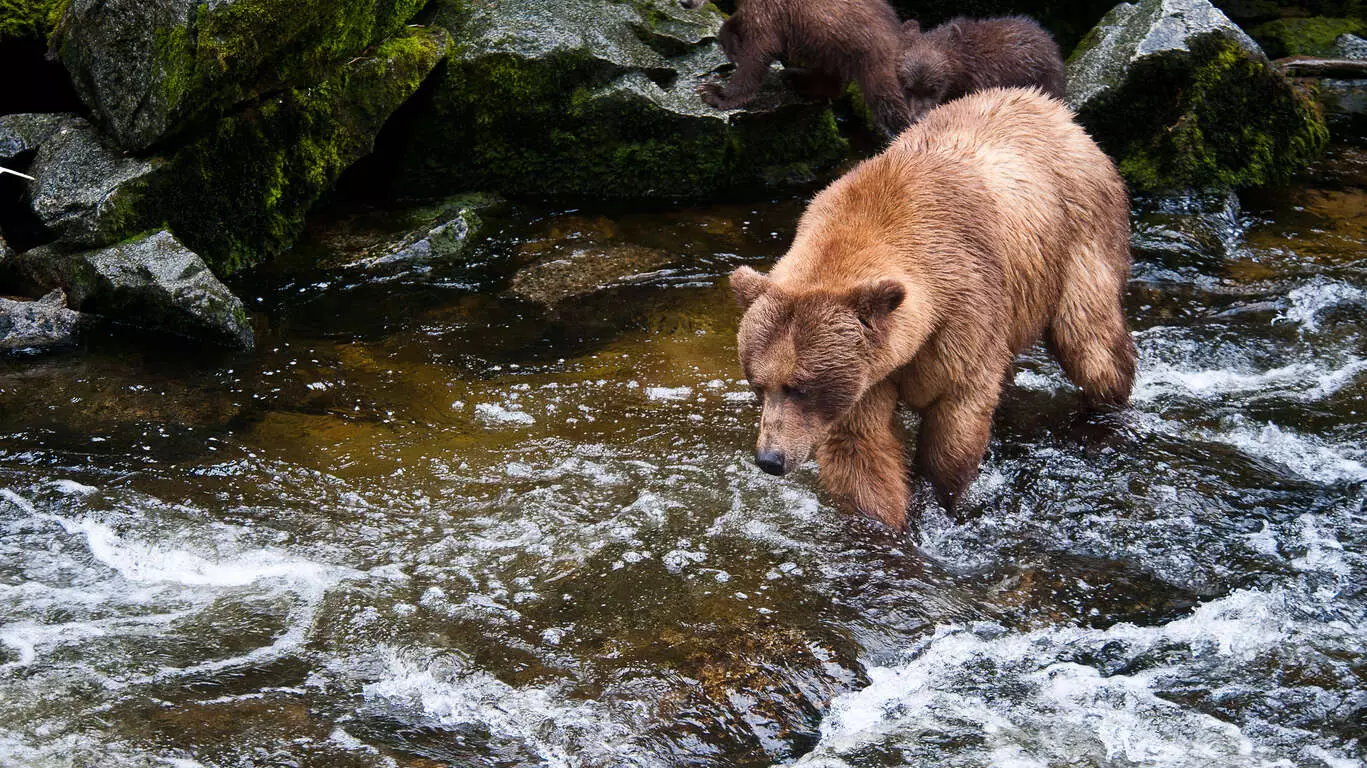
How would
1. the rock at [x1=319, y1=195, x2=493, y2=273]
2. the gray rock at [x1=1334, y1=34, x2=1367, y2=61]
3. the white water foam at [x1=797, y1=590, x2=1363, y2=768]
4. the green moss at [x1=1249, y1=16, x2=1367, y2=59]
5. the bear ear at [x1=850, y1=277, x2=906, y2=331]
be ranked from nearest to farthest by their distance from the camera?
the white water foam at [x1=797, y1=590, x2=1363, y2=768] < the bear ear at [x1=850, y1=277, x2=906, y2=331] < the rock at [x1=319, y1=195, x2=493, y2=273] < the gray rock at [x1=1334, y1=34, x2=1367, y2=61] < the green moss at [x1=1249, y1=16, x2=1367, y2=59]

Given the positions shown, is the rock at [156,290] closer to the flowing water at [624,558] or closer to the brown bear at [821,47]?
the flowing water at [624,558]

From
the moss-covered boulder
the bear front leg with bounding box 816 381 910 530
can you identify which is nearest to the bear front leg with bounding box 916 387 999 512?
the bear front leg with bounding box 816 381 910 530

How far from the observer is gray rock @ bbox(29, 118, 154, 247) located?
6.78 m

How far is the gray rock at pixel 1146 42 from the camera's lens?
895 cm

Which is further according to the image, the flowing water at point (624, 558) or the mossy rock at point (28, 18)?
the mossy rock at point (28, 18)

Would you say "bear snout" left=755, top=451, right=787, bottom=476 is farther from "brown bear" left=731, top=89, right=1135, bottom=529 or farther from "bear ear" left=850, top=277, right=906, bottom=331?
"bear ear" left=850, top=277, right=906, bottom=331

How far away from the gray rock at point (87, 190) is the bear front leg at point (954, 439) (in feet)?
15.5

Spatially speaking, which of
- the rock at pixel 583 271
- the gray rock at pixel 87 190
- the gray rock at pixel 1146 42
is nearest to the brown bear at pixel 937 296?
the rock at pixel 583 271

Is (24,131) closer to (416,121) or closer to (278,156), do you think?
(278,156)

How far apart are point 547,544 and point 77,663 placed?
181 centimetres

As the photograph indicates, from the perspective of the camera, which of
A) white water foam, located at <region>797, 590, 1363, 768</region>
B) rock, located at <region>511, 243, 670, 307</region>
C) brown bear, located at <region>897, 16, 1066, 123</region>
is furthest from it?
brown bear, located at <region>897, 16, 1066, 123</region>

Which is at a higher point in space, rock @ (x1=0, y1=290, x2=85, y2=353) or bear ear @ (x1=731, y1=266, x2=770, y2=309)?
bear ear @ (x1=731, y1=266, x2=770, y2=309)

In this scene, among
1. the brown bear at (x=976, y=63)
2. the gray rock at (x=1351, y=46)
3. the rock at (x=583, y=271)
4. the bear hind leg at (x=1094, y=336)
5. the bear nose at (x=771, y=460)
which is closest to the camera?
the bear nose at (x=771, y=460)

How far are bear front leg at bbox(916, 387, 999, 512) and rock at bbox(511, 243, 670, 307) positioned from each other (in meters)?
2.97
